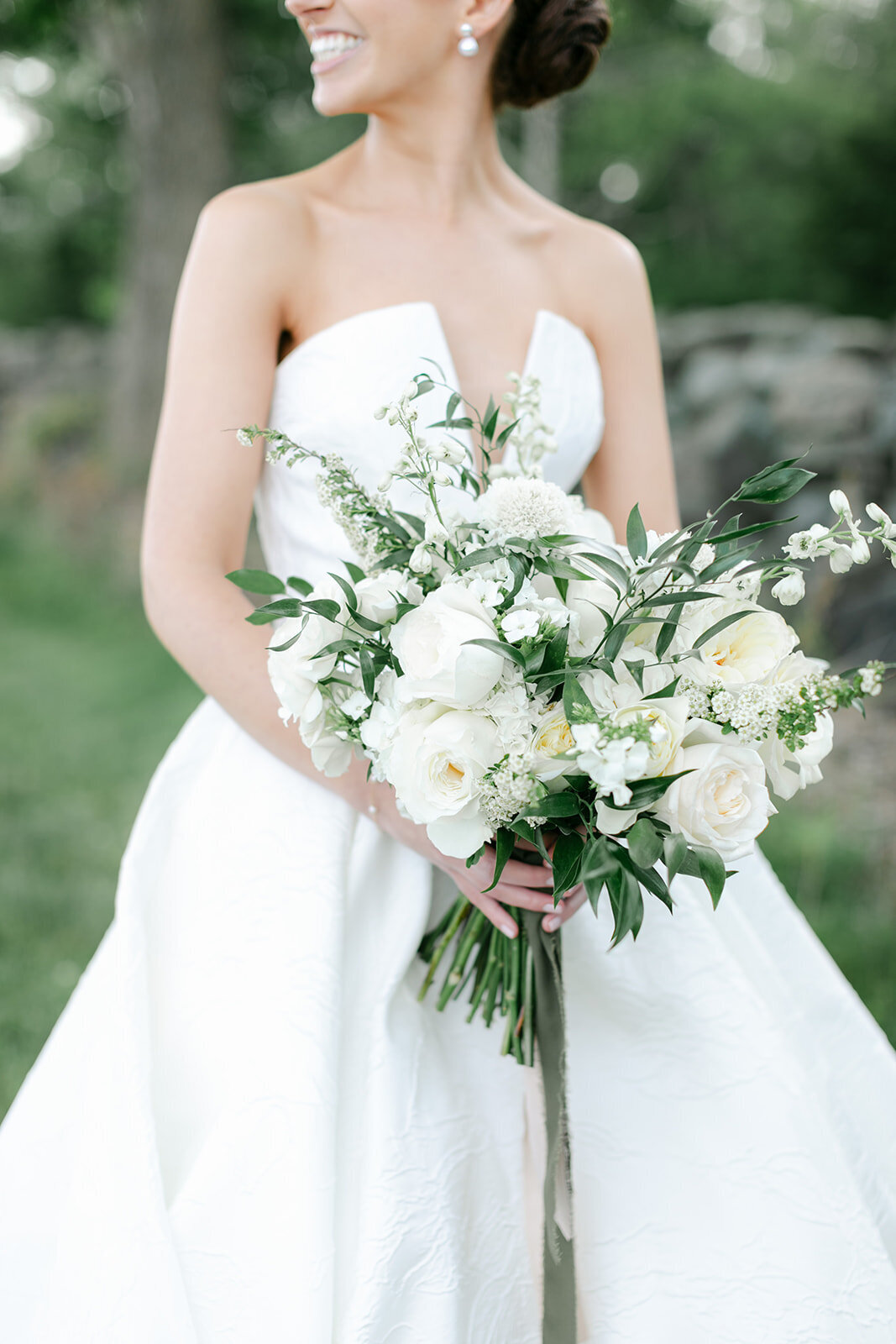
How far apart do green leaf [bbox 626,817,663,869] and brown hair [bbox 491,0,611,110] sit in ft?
5.40

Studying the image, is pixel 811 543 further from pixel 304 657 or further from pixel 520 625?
pixel 304 657

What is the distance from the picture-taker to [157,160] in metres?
7.54

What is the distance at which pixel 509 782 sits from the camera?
116 centimetres

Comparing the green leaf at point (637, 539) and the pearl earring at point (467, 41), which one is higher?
the pearl earring at point (467, 41)

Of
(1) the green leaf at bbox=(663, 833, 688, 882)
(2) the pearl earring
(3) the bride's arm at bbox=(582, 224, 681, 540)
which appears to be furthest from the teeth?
(1) the green leaf at bbox=(663, 833, 688, 882)

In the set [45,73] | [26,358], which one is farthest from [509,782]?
[45,73]

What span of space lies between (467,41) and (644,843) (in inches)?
58.7

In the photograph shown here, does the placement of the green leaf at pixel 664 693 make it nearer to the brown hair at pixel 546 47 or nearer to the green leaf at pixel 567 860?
the green leaf at pixel 567 860

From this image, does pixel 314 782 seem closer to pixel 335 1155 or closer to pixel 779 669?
pixel 335 1155

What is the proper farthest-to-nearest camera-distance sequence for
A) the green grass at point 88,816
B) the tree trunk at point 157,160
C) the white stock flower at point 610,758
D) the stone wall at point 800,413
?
the tree trunk at point 157,160, the stone wall at point 800,413, the green grass at point 88,816, the white stock flower at point 610,758

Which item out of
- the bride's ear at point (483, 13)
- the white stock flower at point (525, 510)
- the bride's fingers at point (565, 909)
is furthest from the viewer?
the bride's ear at point (483, 13)

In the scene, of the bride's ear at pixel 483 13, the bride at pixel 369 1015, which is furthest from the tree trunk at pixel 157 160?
the bride at pixel 369 1015

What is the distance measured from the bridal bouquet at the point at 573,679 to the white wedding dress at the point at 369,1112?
459mm

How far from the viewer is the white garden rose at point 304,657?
127 centimetres
